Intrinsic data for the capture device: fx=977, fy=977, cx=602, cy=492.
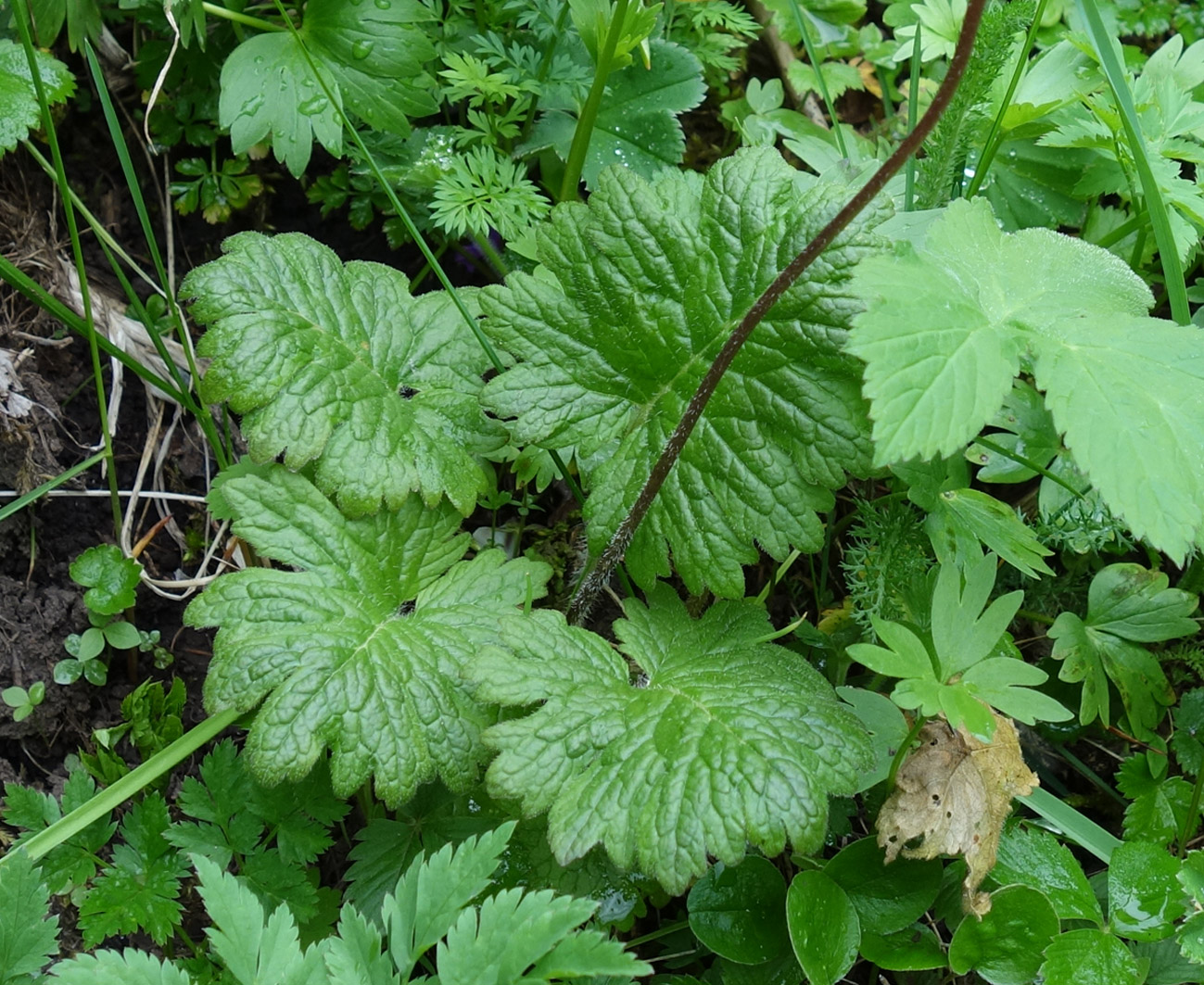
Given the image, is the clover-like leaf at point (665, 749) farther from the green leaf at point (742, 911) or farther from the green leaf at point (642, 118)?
the green leaf at point (642, 118)

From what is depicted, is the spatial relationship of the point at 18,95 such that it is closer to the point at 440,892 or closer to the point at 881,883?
→ the point at 440,892

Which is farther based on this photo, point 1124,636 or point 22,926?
point 1124,636

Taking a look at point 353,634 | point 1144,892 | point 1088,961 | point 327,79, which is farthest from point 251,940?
point 327,79

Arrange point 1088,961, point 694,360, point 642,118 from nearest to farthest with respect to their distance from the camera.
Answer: point 1088,961
point 694,360
point 642,118

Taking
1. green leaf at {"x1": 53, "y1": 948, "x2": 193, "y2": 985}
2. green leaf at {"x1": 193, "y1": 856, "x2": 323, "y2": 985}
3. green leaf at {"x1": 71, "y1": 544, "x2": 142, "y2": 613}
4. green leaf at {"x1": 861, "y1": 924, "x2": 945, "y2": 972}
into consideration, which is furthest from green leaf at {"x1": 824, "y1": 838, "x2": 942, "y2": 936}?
green leaf at {"x1": 71, "y1": 544, "x2": 142, "y2": 613}

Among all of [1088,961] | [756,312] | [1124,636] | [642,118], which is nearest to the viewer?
[756,312]

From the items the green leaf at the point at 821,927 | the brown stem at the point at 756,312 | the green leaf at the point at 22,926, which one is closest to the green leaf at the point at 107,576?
the green leaf at the point at 22,926
